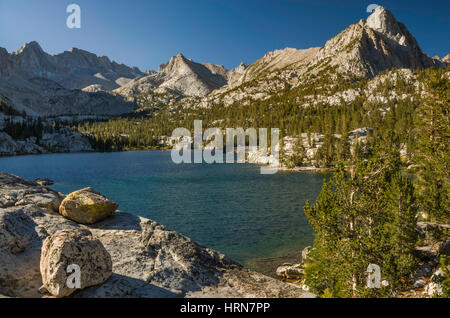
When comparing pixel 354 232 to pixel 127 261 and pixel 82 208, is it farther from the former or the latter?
pixel 82 208

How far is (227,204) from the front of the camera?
5991 centimetres

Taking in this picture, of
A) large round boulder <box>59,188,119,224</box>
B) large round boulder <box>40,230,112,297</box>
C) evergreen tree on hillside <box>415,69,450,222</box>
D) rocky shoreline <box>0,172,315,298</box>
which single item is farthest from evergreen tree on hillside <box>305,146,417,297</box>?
large round boulder <box>40,230,112,297</box>

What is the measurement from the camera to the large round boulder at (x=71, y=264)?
26.4 ft

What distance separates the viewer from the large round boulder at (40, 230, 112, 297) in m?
8.04

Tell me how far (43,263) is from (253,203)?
54.2 m

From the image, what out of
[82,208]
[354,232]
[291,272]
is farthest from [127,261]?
[291,272]

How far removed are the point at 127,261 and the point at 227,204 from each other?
164ft

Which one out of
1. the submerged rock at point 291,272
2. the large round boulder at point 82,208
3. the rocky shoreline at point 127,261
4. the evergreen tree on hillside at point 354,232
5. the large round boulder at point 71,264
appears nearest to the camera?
the large round boulder at point 71,264

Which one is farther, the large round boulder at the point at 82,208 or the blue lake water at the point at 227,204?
the blue lake water at the point at 227,204

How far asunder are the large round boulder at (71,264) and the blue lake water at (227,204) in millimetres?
25775

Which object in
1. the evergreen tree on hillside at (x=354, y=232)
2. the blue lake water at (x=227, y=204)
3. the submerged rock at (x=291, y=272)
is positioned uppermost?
the evergreen tree on hillside at (x=354, y=232)

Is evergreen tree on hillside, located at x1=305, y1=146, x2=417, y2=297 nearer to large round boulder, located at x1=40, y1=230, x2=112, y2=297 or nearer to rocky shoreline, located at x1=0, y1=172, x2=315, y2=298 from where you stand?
rocky shoreline, located at x1=0, y1=172, x2=315, y2=298

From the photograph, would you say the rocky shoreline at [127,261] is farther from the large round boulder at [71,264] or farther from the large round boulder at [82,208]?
the large round boulder at [82,208]

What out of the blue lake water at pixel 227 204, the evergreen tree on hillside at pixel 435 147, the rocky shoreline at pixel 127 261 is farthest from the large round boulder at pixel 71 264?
the evergreen tree on hillside at pixel 435 147
